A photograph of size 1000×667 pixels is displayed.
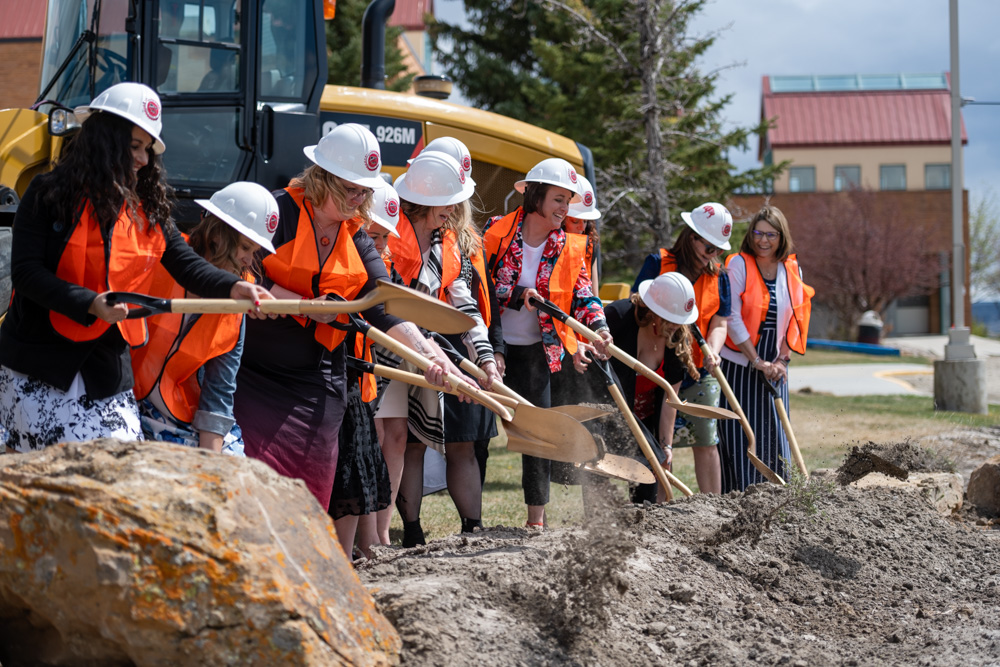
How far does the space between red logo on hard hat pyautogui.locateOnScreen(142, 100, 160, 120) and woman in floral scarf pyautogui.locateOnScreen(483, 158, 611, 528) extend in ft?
8.39

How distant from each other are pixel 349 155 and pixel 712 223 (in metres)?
2.75

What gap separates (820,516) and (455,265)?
239cm

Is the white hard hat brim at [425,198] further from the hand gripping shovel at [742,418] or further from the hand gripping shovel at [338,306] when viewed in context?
the hand gripping shovel at [742,418]

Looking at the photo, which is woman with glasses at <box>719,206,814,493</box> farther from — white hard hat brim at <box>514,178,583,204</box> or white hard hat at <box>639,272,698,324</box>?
white hard hat brim at <box>514,178,583,204</box>

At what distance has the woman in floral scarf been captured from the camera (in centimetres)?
560

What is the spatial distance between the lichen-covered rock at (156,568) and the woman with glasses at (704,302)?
3606mm

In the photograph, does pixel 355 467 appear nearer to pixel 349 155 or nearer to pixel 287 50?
pixel 349 155

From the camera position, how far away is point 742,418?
6023 millimetres

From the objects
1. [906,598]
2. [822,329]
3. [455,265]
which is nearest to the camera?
[906,598]

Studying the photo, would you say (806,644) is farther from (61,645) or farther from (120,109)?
(120,109)

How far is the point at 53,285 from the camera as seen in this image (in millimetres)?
3098

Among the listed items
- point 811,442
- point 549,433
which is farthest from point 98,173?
point 811,442

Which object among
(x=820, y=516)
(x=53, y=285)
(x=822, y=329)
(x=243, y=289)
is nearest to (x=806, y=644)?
(x=820, y=516)

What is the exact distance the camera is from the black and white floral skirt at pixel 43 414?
319 cm
